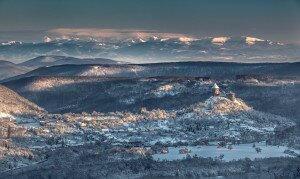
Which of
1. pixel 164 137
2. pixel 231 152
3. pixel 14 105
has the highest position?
pixel 231 152

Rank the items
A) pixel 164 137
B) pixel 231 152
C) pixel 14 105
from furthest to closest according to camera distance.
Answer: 1. pixel 14 105
2. pixel 164 137
3. pixel 231 152

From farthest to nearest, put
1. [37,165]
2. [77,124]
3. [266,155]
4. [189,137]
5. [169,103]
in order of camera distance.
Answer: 1. [169,103]
2. [77,124]
3. [189,137]
4. [266,155]
5. [37,165]

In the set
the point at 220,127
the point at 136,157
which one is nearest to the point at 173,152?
the point at 136,157

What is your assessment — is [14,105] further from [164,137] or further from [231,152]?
[231,152]

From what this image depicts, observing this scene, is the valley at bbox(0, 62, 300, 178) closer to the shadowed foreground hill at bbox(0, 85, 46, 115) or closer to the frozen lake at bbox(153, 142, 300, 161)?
the frozen lake at bbox(153, 142, 300, 161)

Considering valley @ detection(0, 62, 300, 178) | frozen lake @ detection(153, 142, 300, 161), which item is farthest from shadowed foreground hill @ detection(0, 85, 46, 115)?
frozen lake @ detection(153, 142, 300, 161)

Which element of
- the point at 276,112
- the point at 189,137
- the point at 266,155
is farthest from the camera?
the point at 276,112

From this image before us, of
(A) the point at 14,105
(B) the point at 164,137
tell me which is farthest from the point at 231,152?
(A) the point at 14,105

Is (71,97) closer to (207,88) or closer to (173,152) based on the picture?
(207,88)
